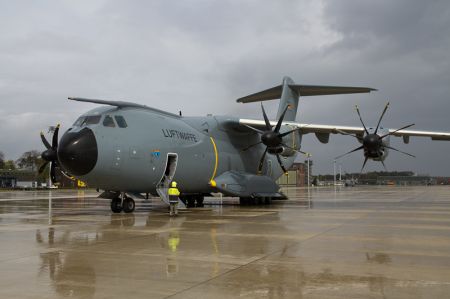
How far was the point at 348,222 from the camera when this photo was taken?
13484 millimetres

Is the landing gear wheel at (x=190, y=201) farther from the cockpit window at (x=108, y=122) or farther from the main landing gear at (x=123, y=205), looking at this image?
the cockpit window at (x=108, y=122)

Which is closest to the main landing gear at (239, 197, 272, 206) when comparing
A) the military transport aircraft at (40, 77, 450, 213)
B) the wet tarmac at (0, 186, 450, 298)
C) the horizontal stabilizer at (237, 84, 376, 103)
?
the military transport aircraft at (40, 77, 450, 213)

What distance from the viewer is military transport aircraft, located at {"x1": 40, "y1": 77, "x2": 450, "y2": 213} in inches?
614

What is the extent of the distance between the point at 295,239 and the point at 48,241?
534 cm

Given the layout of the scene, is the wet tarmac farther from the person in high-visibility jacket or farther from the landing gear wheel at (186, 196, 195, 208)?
the landing gear wheel at (186, 196, 195, 208)

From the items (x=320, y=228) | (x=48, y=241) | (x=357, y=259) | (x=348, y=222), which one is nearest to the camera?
(x=357, y=259)

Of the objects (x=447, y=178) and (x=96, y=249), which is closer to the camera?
(x=96, y=249)

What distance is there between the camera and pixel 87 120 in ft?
53.1

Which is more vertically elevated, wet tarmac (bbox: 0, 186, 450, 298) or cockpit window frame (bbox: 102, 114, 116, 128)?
cockpit window frame (bbox: 102, 114, 116, 128)

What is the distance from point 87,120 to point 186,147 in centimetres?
464

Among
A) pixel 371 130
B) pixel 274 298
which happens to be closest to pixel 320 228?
pixel 274 298

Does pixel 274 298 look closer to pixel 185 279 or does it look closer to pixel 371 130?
pixel 185 279

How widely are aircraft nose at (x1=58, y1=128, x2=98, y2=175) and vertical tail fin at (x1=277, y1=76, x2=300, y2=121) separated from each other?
12559mm

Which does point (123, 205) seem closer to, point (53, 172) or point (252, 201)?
point (53, 172)
